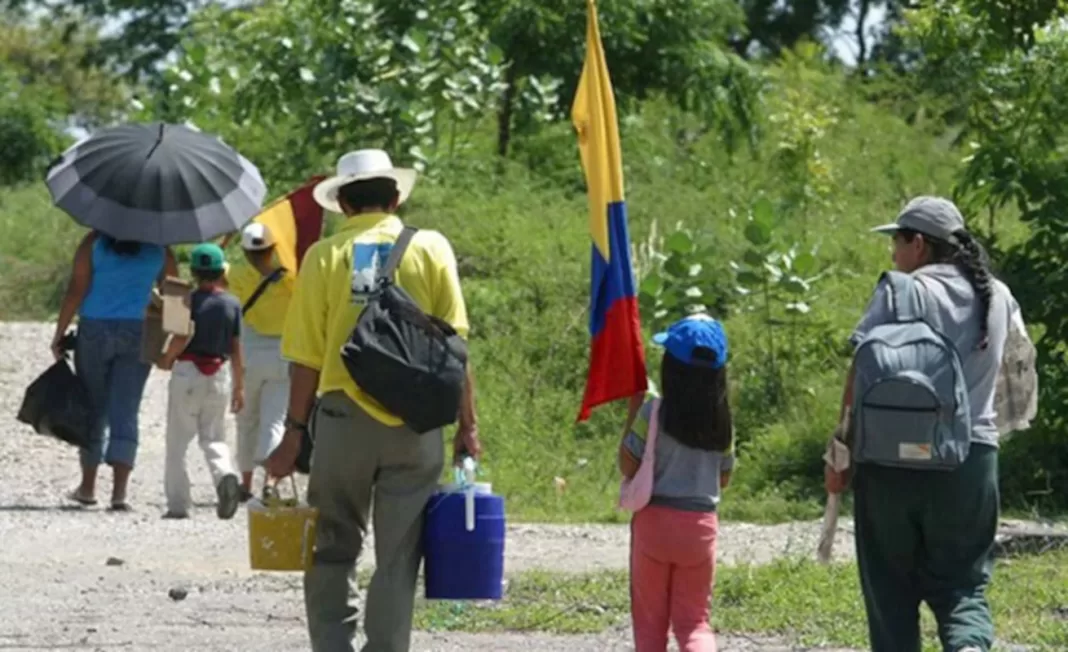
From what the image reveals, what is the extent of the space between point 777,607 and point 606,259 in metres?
1.94

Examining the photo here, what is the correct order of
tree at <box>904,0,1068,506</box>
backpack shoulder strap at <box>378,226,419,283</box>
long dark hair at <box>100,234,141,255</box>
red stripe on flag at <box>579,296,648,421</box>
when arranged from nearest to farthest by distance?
backpack shoulder strap at <box>378,226,419,283</box>
red stripe on flag at <box>579,296,648,421</box>
tree at <box>904,0,1068,506</box>
long dark hair at <box>100,234,141,255</box>

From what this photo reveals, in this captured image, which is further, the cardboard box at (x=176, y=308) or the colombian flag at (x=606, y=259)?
the cardboard box at (x=176, y=308)

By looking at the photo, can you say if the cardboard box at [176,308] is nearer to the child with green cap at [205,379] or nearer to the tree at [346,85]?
the child with green cap at [205,379]

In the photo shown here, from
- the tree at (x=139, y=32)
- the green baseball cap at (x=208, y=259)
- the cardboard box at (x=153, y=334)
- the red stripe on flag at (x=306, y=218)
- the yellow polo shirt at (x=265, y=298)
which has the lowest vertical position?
the cardboard box at (x=153, y=334)

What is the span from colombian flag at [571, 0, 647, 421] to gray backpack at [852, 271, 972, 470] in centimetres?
123

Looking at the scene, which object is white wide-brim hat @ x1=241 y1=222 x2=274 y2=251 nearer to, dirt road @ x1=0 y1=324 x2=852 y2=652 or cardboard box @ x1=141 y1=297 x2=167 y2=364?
cardboard box @ x1=141 y1=297 x2=167 y2=364

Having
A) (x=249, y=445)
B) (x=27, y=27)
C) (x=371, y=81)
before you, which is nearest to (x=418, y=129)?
(x=371, y=81)

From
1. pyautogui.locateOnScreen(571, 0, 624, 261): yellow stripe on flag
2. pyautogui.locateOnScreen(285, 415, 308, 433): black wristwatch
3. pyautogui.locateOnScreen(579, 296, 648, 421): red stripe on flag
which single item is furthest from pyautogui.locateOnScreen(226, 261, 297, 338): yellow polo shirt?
pyautogui.locateOnScreen(285, 415, 308, 433): black wristwatch

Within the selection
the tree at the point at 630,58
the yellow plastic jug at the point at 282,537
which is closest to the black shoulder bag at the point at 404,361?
the yellow plastic jug at the point at 282,537

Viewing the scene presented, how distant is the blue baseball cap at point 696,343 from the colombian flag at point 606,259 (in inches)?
24.2

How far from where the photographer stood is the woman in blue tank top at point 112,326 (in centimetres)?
1245

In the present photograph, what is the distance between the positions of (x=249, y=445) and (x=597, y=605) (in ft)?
13.6

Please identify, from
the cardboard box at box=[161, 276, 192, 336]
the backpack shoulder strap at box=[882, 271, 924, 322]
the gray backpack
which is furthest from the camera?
the cardboard box at box=[161, 276, 192, 336]

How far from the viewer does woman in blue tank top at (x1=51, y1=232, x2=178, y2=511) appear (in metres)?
12.4
